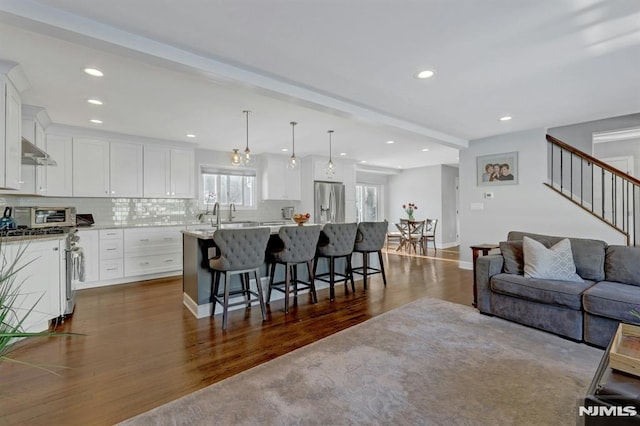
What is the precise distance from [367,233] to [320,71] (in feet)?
7.34

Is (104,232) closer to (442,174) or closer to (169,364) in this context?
(169,364)

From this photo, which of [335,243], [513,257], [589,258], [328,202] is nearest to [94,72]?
[335,243]

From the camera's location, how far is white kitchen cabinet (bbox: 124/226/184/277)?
497 centimetres

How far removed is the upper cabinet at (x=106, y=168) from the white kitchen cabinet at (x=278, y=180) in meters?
2.44

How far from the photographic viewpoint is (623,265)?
114 inches

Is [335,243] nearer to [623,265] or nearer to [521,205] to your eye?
[623,265]

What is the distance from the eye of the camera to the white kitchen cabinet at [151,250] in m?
4.97

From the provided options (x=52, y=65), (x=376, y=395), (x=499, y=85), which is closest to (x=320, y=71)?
(x=499, y=85)

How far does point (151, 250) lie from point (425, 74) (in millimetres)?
4789

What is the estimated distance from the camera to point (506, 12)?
2061 millimetres

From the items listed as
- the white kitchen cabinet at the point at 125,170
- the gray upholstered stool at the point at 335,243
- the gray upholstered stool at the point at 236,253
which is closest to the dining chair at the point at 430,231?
the gray upholstered stool at the point at 335,243

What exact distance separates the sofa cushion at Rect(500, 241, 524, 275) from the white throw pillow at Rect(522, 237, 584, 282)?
0.36ft

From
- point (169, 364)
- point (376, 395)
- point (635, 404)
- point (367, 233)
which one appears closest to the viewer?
point (635, 404)

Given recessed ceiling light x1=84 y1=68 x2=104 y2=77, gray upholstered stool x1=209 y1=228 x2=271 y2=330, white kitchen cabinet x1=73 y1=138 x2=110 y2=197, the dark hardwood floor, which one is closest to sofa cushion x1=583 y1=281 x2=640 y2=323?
the dark hardwood floor
